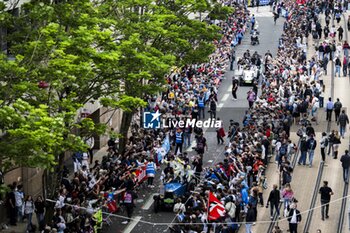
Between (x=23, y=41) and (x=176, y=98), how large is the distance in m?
21.2

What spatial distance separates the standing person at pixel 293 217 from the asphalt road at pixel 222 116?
14.5ft

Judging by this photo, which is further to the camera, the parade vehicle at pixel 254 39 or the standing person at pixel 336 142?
the parade vehicle at pixel 254 39

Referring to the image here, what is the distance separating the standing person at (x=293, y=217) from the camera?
34.8 m

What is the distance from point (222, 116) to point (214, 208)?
70.4 ft

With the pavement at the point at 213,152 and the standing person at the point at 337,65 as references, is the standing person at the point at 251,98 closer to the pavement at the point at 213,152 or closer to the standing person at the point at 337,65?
the pavement at the point at 213,152

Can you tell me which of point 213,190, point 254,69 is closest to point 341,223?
point 213,190

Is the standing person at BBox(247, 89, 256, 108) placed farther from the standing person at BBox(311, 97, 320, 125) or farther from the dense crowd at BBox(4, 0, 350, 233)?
the standing person at BBox(311, 97, 320, 125)

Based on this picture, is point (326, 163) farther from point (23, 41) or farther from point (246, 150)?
point (23, 41)

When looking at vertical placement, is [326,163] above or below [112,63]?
below

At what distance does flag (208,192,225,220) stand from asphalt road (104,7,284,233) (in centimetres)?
258

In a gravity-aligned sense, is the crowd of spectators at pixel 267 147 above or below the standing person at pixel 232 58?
below

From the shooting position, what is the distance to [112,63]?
35.3m

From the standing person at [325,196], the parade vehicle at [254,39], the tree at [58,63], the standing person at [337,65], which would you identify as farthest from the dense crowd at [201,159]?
the parade vehicle at [254,39]

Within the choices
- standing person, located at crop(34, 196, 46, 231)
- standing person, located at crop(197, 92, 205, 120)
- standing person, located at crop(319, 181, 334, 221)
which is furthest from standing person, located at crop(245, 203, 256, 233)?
standing person, located at crop(197, 92, 205, 120)
